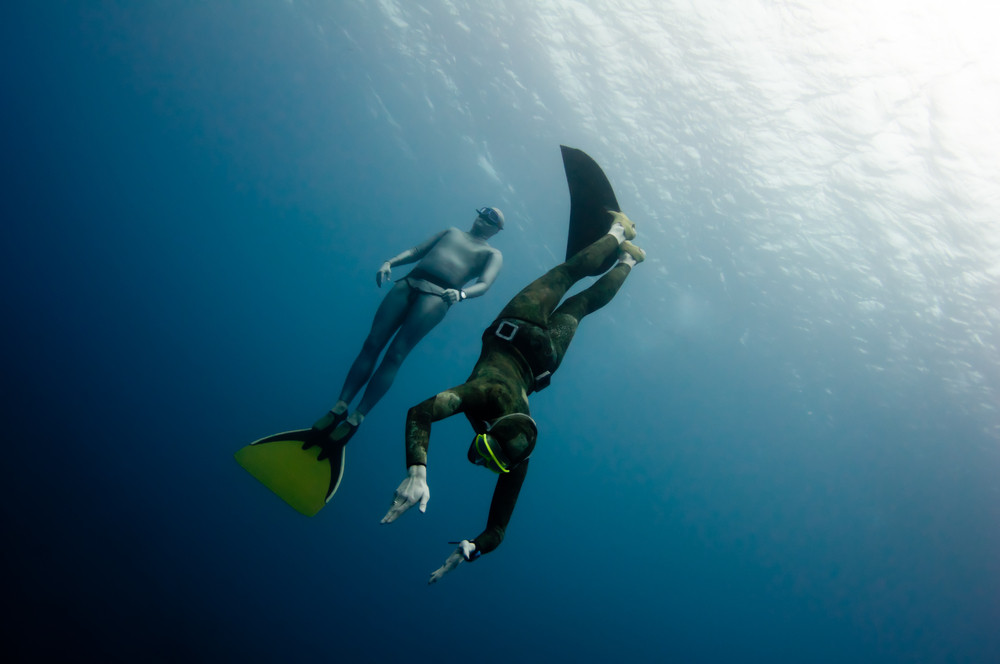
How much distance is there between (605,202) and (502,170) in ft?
65.6

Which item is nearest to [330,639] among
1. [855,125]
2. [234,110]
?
[855,125]

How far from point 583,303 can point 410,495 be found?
8.15 feet

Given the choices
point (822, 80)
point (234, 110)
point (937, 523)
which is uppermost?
point (234, 110)

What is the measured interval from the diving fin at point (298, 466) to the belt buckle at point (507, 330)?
2793 mm

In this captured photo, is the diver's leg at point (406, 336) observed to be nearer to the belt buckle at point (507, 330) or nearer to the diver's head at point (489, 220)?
the diver's head at point (489, 220)

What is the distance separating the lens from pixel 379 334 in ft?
18.0

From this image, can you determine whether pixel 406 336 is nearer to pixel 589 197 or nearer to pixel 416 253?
pixel 416 253

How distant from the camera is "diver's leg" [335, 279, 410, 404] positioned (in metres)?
5.39

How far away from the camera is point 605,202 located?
4.75 meters

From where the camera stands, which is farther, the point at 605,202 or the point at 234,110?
the point at 234,110

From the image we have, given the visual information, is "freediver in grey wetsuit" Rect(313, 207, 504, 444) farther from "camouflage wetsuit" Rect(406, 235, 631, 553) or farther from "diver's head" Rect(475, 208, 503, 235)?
"camouflage wetsuit" Rect(406, 235, 631, 553)

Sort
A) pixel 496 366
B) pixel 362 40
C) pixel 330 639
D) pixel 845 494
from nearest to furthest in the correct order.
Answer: pixel 496 366
pixel 330 639
pixel 362 40
pixel 845 494

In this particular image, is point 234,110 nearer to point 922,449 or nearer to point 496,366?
point 496,366

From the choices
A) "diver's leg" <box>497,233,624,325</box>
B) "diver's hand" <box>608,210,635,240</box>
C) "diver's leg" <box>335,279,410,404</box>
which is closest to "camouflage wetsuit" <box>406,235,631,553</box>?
"diver's leg" <box>497,233,624,325</box>
